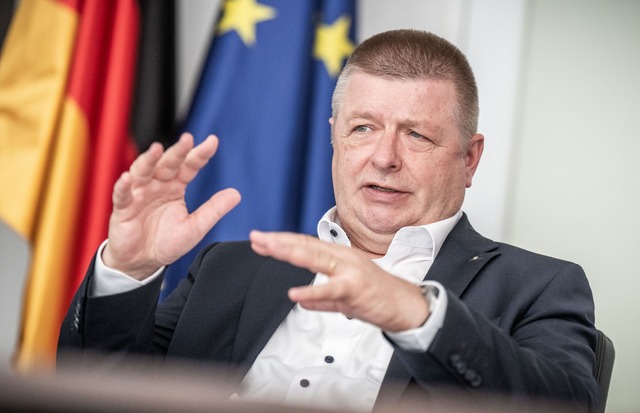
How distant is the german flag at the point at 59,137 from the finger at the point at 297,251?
155 centimetres

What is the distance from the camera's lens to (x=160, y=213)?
1565 mm

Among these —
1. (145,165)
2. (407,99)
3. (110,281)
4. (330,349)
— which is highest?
(407,99)

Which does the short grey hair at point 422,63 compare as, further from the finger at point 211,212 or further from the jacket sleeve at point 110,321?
the jacket sleeve at point 110,321

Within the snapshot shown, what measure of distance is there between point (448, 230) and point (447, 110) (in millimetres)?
294

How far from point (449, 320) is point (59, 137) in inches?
66.1

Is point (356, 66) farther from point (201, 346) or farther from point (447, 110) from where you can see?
point (201, 346)

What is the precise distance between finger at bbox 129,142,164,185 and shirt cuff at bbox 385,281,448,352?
0.53m

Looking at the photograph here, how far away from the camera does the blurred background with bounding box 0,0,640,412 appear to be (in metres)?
2.59

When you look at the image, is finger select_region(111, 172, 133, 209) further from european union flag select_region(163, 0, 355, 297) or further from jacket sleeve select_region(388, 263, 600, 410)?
european union flag select_region(163, 0, 355, 297)

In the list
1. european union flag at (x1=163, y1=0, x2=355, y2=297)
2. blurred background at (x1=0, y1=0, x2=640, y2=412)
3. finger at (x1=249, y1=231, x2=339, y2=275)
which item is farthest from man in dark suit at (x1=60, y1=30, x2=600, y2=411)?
blurred background at (x1=0, y1=0, x2=640, y2=412)

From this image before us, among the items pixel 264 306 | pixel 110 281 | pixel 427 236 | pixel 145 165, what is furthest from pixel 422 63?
pixel 110 281

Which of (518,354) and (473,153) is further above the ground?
(473,153)

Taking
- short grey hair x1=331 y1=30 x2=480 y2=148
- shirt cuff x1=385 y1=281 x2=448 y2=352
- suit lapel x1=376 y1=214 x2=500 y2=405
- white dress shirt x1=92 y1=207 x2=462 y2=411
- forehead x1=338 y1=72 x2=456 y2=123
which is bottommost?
white dress shirt x1=92 y1=207 x2=462 y2=411

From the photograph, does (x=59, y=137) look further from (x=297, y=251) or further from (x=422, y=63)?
(x=297, y=251)
